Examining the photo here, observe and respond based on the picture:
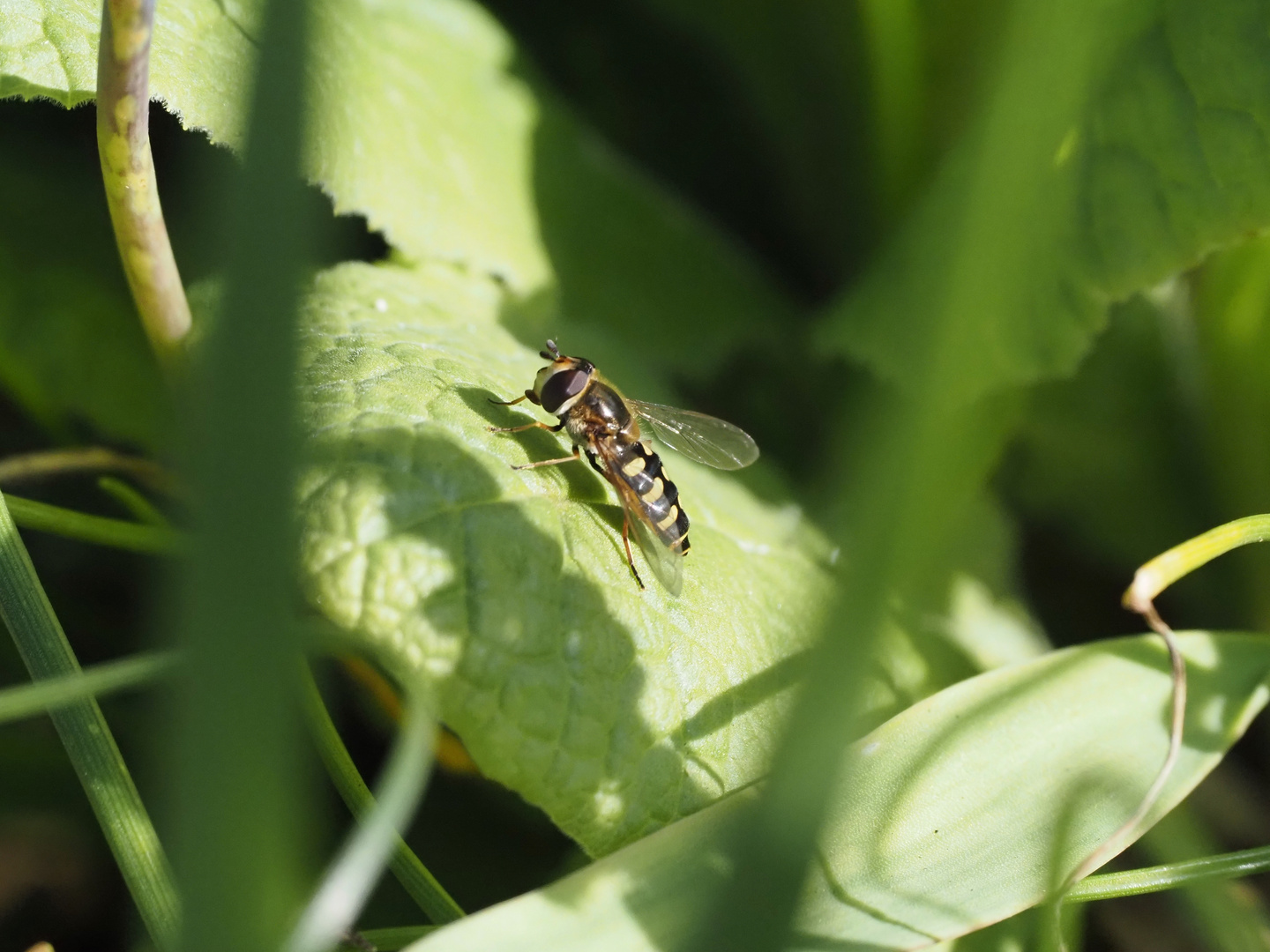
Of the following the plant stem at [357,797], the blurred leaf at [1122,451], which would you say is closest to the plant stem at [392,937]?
the plant stem at [357,797]

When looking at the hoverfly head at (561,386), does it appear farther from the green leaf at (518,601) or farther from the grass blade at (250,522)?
the grass blade at (250,522)

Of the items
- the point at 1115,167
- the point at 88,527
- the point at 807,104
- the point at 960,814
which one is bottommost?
the point at 88,527

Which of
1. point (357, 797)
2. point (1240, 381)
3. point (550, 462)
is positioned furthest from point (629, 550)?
point (1240, 381)

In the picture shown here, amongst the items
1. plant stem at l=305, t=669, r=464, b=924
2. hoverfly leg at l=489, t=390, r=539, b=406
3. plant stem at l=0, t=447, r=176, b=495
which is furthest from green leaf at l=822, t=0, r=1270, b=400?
plant stem at l=0, t=447, r=176, b=495

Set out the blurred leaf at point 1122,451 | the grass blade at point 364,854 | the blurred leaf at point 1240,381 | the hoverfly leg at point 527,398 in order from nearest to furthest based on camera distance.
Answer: the grass blade at point 364,854
the hoverfly leg at point 527,398
the blurred leaf at point 1240,381
the blurred leaf at point 1122,451

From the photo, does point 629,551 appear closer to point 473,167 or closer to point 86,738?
point 86,738

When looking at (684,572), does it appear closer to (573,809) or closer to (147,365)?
(573,809)

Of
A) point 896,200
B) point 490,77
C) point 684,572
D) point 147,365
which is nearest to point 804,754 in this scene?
point 684,572
